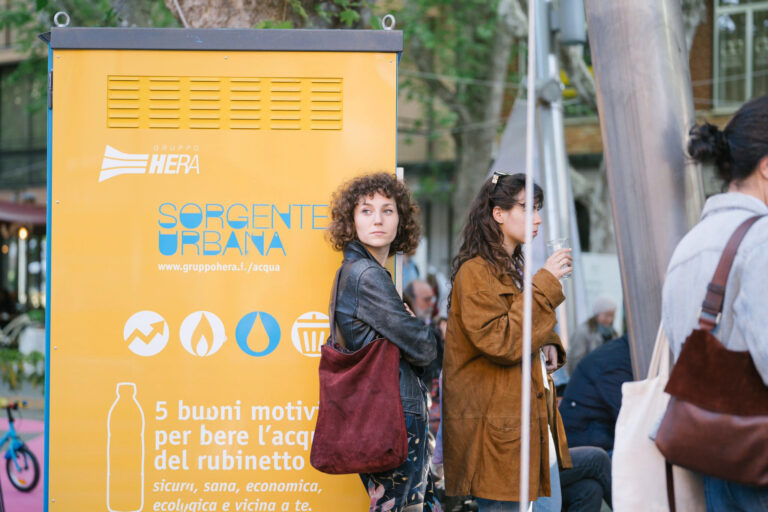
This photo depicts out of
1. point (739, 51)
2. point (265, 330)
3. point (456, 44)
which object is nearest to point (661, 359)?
point (265, 330)

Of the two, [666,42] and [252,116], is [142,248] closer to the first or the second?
[252,116]

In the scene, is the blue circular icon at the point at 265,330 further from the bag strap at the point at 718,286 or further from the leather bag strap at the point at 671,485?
the bag strap at the point at 718,286

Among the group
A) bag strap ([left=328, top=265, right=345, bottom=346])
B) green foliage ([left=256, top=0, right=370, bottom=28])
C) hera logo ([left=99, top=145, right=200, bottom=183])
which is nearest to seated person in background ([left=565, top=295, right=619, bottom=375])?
green foliage ([left=256, top=0, right=370, bottom=28])

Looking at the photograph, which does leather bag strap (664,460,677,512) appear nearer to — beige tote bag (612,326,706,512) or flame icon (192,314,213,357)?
beige tote bag (612,326,706,512)

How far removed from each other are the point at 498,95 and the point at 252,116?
13.7m

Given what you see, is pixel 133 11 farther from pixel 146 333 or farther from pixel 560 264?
pixel 560 264

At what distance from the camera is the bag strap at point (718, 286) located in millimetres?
2066

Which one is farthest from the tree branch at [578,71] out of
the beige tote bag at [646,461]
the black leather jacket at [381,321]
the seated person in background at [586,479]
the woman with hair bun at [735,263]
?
the beige tote bag at [646,461]

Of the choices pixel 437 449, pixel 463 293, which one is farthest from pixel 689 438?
pixel 437 449

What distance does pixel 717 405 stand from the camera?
2.03 m

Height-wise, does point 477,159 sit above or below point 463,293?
above

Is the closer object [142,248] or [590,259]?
[142,248]

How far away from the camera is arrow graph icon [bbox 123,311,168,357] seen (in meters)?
3.21

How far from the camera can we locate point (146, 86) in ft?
10.7
